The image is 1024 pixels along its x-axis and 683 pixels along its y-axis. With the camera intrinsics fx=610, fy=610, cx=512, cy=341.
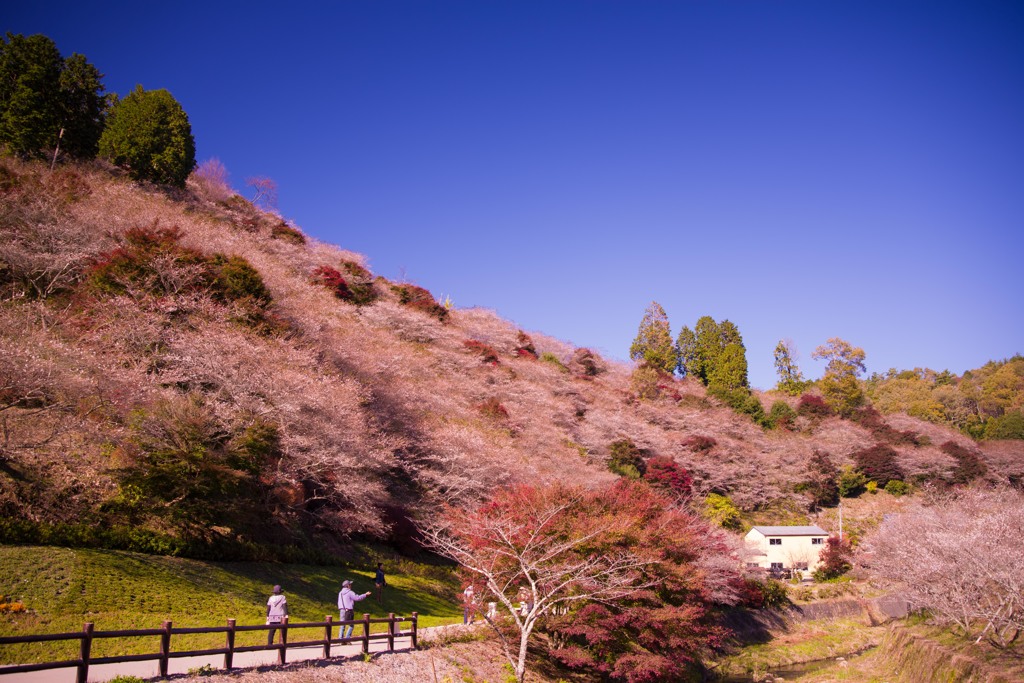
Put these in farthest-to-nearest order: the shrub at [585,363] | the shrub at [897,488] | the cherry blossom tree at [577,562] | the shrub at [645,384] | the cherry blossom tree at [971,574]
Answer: the shrub at [585,363], the shrub at [645,384], the shrub at [897,488], the cherry blossom tree at [971,574], the cherry blossom tree at [577,562]

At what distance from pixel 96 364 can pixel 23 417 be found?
288 centimetres

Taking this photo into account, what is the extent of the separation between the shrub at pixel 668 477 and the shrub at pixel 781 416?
22.2 meters

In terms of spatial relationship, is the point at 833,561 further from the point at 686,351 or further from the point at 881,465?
the point at 686,351

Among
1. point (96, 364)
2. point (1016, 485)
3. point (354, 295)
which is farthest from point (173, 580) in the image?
point (1016, 485)

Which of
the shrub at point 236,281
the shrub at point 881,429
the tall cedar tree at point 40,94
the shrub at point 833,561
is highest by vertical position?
the tall cedar tree at point 40,94

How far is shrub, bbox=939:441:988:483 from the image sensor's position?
5212cm

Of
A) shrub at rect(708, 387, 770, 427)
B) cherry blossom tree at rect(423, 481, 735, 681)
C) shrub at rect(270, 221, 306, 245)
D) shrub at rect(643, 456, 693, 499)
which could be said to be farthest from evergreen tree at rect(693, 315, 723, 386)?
cherry blossom tree at rect(423, 481, 735, 681)

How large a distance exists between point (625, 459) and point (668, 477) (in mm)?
3767

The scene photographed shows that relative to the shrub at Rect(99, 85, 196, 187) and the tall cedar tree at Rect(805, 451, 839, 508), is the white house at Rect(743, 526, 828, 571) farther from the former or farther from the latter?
the shrub at Rect(99, 85, 196, 187)

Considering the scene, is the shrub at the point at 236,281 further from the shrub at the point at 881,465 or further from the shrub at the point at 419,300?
the shrub at the point at 881,465

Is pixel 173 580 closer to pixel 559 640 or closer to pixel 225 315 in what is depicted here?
pixel 559 640

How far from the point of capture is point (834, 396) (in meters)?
66.2

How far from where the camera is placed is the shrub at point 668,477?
42.2m

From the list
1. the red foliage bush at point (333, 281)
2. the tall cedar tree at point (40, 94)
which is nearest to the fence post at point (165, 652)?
the tall cedar tree at point (40, 94)
